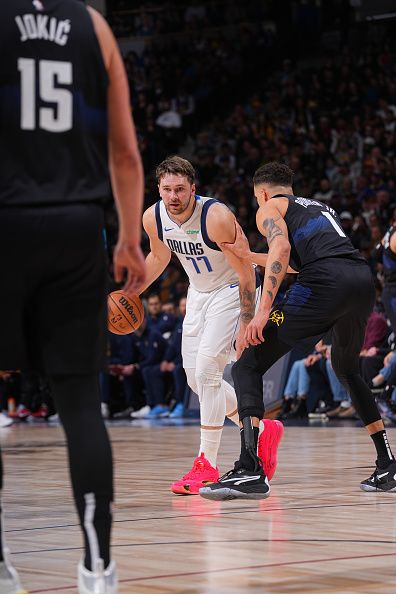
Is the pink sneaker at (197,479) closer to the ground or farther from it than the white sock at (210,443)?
closer to the ground

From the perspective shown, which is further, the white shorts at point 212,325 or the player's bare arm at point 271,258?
the white shorts at point 212,325

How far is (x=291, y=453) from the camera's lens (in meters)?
9.70

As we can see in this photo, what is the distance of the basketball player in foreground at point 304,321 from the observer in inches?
264

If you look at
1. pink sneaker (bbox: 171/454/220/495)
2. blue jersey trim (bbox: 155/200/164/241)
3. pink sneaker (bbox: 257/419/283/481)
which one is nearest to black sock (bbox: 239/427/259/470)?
pink sneaker (bbox: 257/419/283/481)

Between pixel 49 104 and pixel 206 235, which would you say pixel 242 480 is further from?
pixel 49 104

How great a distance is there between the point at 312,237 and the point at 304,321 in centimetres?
56

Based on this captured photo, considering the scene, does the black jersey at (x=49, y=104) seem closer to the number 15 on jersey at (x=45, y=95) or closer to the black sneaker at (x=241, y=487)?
the number 15 on jersey at (x=45, y=95)

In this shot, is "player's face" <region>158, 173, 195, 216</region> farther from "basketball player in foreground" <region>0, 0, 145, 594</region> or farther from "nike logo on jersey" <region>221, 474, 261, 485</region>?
"basketball player in foreground" <region>0, 0, 145, 594</region>

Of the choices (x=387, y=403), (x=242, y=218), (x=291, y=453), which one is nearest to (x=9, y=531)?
(x=291, y=453)

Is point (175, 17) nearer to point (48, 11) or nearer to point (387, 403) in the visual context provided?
point (387, 403)

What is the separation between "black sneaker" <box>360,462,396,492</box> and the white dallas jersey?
1568mm

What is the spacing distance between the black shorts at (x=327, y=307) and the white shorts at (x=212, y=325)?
501 mm

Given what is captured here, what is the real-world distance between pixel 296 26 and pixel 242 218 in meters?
8.20

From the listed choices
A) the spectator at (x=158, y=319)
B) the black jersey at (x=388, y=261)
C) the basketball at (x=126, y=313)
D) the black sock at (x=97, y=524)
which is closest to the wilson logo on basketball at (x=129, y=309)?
the basketball at (x=126, y=313)
